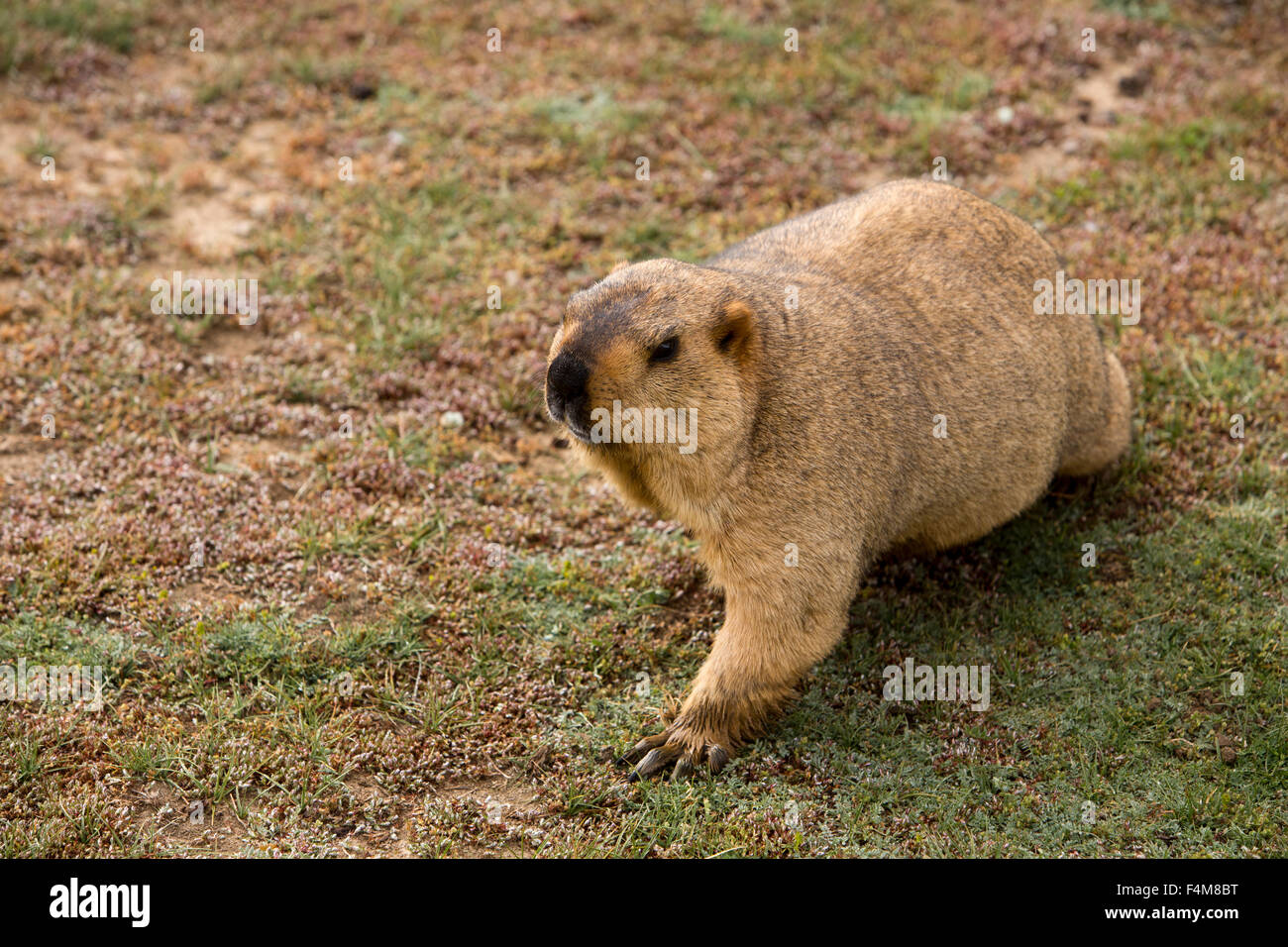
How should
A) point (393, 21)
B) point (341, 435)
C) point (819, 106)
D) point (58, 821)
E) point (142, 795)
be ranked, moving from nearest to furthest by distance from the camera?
1. point (58, 821)
2. point (142, 795)
3. point (341, 435)
4. point (819, 106)
5. point (393, 21)

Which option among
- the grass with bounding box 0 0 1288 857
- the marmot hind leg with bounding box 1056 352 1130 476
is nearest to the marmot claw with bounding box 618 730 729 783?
the grass with bounding box 0 0 1288 857

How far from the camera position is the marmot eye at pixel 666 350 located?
589 cm

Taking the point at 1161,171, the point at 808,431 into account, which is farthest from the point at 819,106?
the point at 808,431

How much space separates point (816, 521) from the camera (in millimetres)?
6465

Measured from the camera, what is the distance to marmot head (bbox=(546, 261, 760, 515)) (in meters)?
5.79

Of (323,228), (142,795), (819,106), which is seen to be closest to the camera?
(142,795)

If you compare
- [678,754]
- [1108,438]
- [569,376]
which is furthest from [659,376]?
[1108,438]

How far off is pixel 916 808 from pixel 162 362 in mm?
6523

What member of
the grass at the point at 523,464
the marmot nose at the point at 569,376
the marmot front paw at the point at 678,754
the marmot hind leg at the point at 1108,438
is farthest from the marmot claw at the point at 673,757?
the marmot hind leg at the point at 1108,438

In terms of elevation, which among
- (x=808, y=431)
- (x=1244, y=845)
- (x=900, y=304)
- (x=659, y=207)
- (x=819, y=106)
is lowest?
(x=1244, y=845)

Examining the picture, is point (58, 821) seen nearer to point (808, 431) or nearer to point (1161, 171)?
point (808, 431)

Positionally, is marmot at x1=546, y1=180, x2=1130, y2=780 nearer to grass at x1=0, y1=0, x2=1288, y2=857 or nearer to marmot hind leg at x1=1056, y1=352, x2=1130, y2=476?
marmot hind leg at x1=1056, y1=352, x2=1130, y2=476

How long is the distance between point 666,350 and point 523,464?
122 inches

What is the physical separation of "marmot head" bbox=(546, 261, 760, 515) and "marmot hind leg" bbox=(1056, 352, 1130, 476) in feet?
10.0
